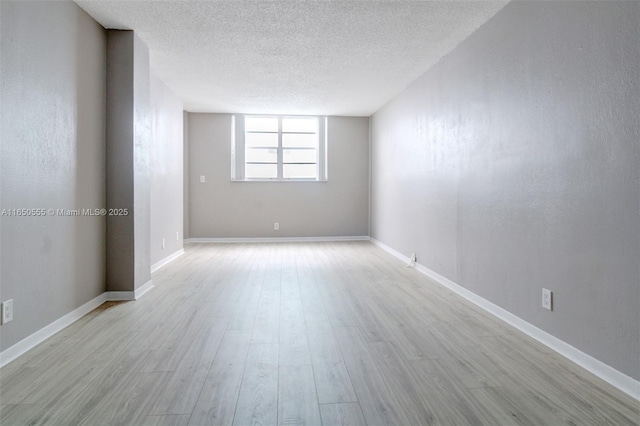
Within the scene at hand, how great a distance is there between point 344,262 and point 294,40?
9.61ft

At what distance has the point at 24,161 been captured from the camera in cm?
239

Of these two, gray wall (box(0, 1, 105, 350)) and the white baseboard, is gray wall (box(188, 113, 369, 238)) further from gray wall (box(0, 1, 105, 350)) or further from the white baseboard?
gray wall (box(0, 1, 105, 350))

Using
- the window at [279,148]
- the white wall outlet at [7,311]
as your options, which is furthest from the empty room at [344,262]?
the window at [279,148]

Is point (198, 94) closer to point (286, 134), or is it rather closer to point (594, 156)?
point (286, 134)

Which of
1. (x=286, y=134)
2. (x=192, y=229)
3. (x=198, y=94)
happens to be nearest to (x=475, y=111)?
(x=198, y=94)

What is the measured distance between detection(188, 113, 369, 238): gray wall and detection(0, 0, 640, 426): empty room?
1.98 metres

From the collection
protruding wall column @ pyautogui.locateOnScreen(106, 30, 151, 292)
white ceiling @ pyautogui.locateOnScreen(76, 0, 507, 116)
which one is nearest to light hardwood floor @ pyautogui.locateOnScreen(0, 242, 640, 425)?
protruding wall column @ pyautogui.locateOnScreen(106, 30, 151, 292)

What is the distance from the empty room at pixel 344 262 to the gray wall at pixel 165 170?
0.19 feet

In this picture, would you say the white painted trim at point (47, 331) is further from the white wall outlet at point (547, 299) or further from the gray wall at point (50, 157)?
the white wall outlet at point (547, 299)

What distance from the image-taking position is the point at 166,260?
5.37 meters

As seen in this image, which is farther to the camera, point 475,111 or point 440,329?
point 475,111

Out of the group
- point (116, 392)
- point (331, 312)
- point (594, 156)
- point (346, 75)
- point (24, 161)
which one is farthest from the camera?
point (346, 75)

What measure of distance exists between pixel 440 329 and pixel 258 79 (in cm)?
374

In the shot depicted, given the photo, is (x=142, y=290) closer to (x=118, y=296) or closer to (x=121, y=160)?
(x=118, y=296)
